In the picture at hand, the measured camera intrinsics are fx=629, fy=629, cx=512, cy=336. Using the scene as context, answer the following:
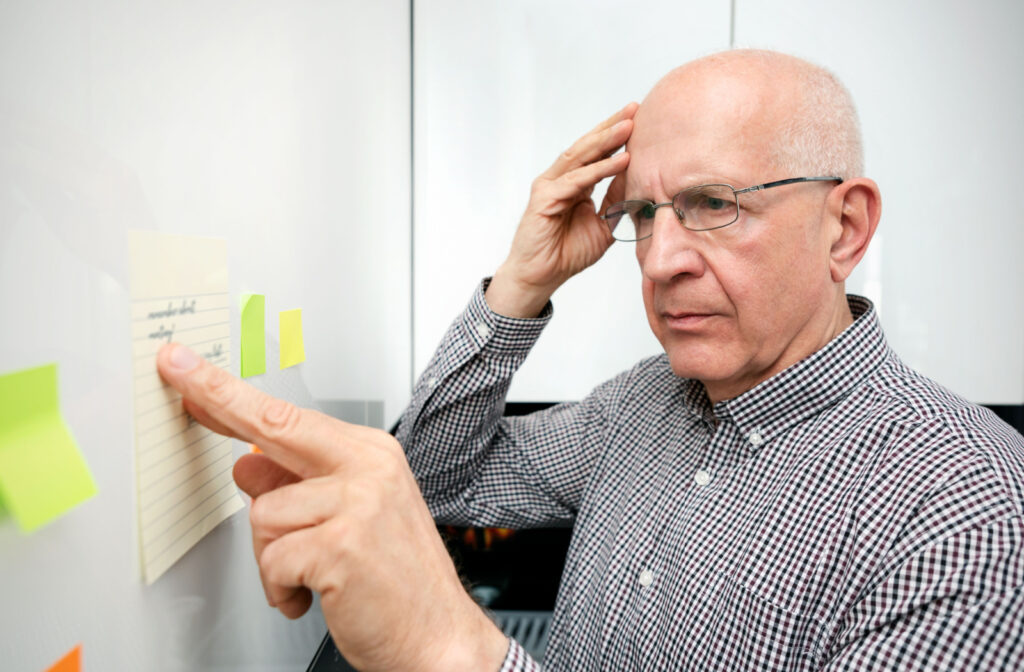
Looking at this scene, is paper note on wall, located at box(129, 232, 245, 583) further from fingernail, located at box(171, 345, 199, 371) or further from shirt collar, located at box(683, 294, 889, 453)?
shirt collar, located at box(683, 294, 889, 453)

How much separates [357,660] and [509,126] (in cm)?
113

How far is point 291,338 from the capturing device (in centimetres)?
66

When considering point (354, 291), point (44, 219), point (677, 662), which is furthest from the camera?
point (354, 291)

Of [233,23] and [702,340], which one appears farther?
[702,340]

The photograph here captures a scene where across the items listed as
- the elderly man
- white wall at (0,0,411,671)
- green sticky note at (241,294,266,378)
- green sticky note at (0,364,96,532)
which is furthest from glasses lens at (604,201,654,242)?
green sticky note at (0,364,96,532)

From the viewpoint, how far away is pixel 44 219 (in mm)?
311

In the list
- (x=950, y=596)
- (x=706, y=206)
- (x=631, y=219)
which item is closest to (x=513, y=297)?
(x=631, y=219)

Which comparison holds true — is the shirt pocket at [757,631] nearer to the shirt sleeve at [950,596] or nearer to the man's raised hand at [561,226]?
the shirt sleeve at [950,596]

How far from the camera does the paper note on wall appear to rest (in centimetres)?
39

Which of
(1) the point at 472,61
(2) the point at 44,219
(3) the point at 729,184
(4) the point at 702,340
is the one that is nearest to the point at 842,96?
(3) the point at 729,184

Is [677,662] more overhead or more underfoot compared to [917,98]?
more underfoot

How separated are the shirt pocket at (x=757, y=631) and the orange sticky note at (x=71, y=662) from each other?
25.0 inches

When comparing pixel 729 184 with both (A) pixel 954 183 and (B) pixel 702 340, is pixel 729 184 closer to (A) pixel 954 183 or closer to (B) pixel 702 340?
(B) pixel 702 340

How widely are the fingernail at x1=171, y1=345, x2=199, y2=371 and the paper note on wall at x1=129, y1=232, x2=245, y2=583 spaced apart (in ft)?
0.03
